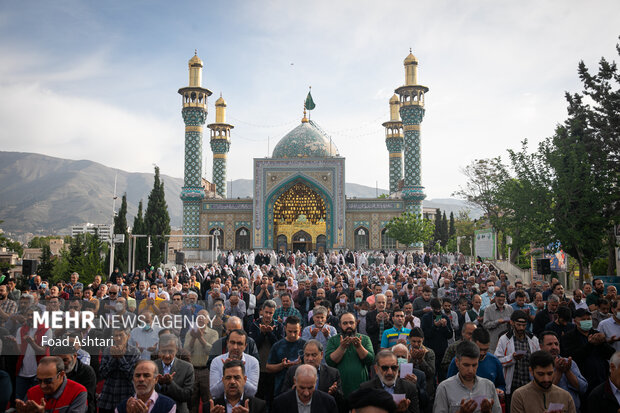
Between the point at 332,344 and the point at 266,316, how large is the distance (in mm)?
1185

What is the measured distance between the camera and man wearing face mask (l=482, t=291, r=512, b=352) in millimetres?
6137

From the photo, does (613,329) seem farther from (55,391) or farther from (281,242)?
(281,242)

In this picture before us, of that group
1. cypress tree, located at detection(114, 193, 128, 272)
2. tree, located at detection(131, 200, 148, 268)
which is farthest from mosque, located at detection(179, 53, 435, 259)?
cypress tree, located at detection(114, 193, 128, 272)

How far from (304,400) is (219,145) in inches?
1467

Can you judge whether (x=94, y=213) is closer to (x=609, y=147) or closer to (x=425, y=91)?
(x=425, y=91)

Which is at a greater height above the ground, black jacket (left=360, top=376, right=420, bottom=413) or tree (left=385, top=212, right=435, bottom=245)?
tree (left=385, top=212, right=435, bottom=245)

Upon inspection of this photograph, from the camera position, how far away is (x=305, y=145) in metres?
36.8

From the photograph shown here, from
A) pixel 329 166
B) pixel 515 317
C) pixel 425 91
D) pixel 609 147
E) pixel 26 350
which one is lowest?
pixel 26 350

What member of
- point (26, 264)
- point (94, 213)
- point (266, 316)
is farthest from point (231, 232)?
point (94, 213)

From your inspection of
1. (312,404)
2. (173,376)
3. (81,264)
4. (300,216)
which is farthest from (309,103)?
(312,404)

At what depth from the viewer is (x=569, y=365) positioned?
13.6 ft

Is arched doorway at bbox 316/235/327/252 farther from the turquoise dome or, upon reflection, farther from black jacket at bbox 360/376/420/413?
black jacket at bbox 360/376/420/413

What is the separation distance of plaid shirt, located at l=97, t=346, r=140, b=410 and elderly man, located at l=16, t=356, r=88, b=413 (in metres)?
0.57

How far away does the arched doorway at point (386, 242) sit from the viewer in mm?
33062
